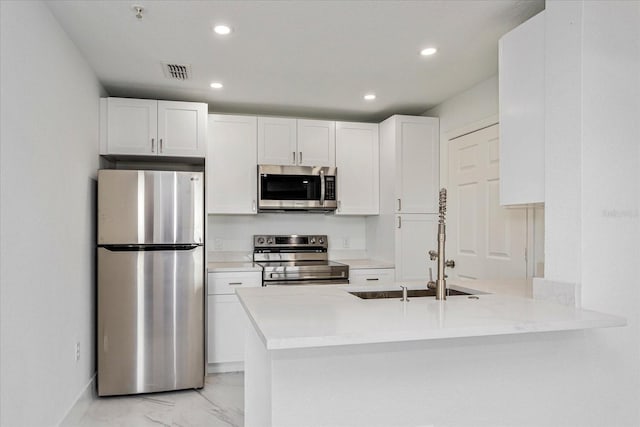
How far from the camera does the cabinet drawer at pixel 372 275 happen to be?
3914 mm

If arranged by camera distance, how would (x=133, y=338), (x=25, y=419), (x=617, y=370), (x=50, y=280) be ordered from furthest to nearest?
(x=133, y=338)
(x=50, y=280)
(x=25, y=419)
(x=617, y=370)

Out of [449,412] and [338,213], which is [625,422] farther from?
[338,213]

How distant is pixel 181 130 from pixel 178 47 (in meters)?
0.97

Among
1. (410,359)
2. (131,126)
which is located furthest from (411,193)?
(410,359)

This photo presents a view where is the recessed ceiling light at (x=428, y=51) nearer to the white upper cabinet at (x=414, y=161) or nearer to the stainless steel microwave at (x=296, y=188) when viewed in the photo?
the white upper cabinet at (x=414, y=161)

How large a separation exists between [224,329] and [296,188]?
1.38m

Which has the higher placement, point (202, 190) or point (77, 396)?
point (202, 190)

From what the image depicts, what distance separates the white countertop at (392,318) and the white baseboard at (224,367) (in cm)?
200

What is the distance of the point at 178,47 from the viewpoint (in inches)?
109

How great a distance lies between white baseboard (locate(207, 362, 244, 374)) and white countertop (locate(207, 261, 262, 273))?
0.80m

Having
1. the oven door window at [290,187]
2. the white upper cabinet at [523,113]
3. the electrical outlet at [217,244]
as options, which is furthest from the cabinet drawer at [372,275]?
the white upper cabinet at [523,113]

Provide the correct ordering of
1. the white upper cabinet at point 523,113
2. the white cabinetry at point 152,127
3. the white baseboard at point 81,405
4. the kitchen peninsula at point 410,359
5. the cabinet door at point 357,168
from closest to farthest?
the kitchen peninsula at point 410,359
the white upper cabinet at point 523,113
the white baseboard at point 81,405
the white cabinetry at point 152,127
the cabinet door at point 357,168

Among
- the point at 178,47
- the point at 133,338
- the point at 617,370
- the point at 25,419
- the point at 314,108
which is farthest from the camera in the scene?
the point at 314,108

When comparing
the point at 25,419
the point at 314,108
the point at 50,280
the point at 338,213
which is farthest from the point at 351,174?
the point at 25,419
